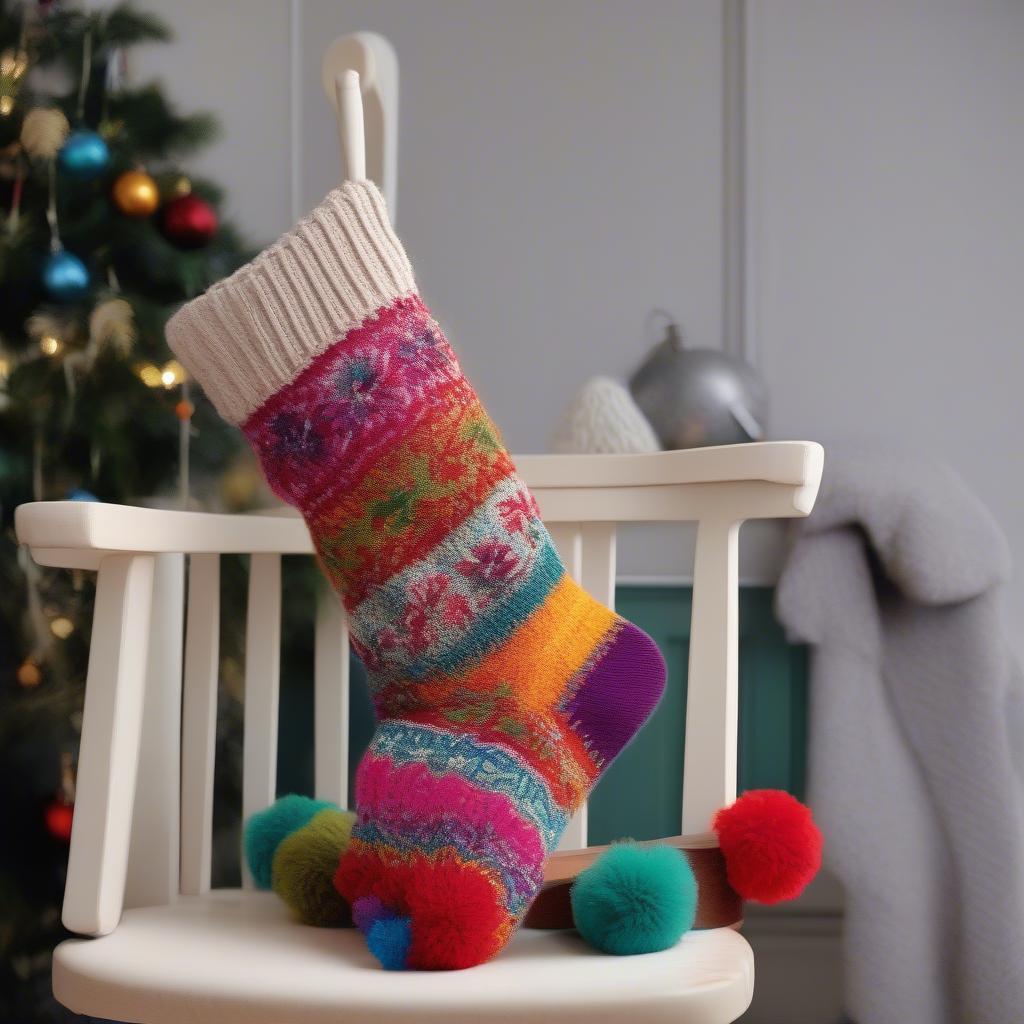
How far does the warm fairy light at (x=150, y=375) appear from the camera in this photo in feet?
4.62

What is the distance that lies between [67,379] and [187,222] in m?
0.25

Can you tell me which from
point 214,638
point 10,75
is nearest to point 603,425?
point 214,638

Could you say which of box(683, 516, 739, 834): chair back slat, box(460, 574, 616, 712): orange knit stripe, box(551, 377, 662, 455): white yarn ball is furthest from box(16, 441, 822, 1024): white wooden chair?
box(551, 377, 662, 455): white yarn ball

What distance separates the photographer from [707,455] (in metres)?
0.92

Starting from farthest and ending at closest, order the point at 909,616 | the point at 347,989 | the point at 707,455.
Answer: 1. the point at 909,616
2. the point at 707,455
3. the point at 347,989

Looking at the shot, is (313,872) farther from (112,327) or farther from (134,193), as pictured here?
(134,193)

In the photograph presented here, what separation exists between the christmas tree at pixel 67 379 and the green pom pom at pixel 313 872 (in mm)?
567

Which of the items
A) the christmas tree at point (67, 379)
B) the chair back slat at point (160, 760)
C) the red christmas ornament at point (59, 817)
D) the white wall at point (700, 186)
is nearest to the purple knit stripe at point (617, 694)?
the chair back slat at point (160, 760)

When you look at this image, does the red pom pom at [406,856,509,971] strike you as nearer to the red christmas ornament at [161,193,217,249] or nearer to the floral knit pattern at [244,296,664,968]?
the floral knit pattern at [244,296,664,968]

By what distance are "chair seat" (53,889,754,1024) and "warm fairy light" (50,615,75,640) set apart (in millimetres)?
666

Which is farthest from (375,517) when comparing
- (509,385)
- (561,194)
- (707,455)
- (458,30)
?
(458,30)

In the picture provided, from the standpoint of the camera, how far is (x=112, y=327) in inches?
53.9

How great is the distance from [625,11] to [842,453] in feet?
2.61

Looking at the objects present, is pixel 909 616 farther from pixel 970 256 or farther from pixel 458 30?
pixel 458 30
